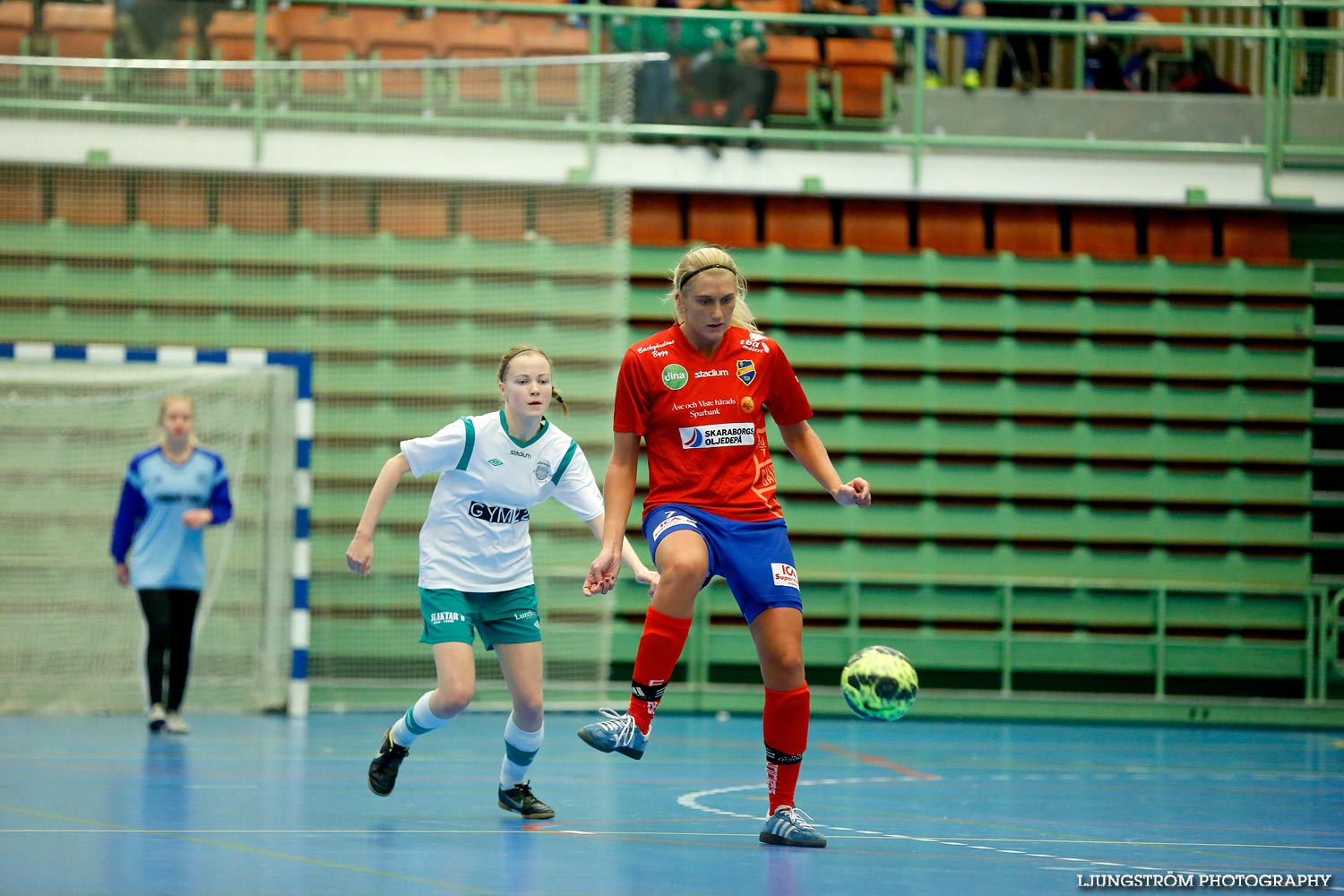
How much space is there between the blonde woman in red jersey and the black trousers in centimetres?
510

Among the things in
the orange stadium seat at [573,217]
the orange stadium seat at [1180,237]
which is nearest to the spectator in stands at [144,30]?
the orange stadium seat at [573,217]

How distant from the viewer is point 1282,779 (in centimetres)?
809

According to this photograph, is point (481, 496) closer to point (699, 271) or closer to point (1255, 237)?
point (699, 271)

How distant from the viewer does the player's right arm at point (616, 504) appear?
5051 millimetres

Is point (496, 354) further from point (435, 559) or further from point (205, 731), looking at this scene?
point (435, 559)

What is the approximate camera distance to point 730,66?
1206 cm

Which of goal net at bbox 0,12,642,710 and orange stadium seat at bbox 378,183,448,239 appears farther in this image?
orange stadium seat at bbox 378,183,448,239

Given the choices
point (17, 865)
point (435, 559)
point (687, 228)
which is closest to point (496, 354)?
point (687, 228)

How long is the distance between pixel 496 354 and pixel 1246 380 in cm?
646

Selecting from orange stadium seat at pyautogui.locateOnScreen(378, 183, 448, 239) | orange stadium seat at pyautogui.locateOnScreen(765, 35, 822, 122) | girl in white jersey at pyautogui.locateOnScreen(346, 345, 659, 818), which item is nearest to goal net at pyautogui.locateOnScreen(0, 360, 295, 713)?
orange stadium seat at pyautogui.locateOnScreen(378, 183, 448, 239)

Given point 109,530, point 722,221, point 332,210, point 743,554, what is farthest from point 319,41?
point 743,554

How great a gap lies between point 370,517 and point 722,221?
745cm

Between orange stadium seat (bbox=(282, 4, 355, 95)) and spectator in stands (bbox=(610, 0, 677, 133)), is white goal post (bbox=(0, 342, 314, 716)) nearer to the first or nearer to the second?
orange stadium seat (bbox=(282, 4, 355, 95))

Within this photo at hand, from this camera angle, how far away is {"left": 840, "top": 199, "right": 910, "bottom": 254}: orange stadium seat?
12789mm
